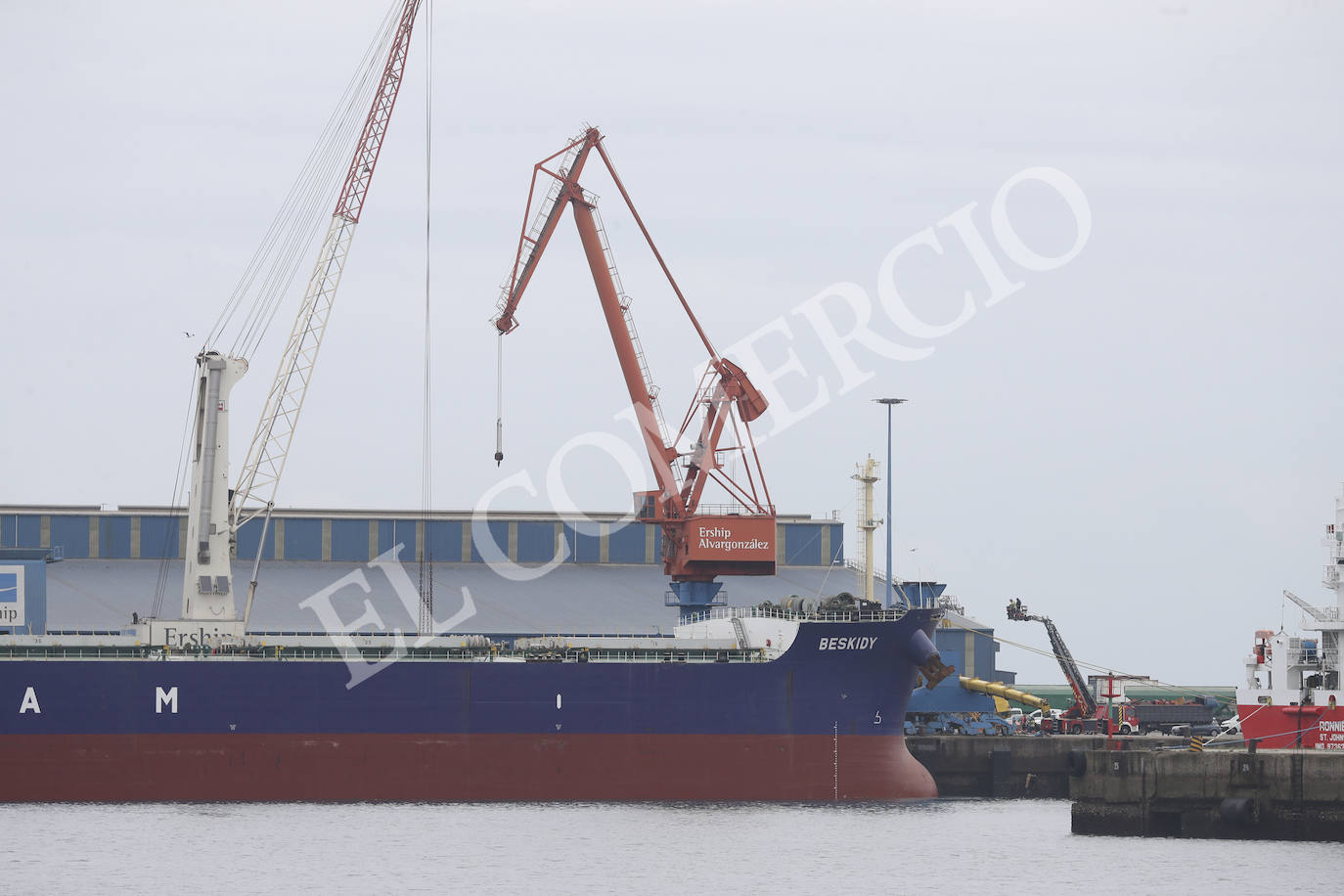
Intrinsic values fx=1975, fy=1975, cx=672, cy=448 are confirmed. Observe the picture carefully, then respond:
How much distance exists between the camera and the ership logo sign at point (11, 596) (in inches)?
2485

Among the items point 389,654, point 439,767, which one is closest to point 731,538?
point 389,654

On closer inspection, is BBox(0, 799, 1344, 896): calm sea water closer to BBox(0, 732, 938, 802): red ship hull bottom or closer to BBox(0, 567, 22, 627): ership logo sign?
BBox(0, 732, 938, 802): red ship hull bottom

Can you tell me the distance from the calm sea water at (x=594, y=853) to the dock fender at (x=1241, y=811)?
828 mm

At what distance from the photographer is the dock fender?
44.8 metres

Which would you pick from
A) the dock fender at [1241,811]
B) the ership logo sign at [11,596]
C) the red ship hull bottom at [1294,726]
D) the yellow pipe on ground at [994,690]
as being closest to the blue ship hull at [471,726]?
the ership logo sign at [11,596]

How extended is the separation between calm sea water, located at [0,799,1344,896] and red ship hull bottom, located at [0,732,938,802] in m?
0.92

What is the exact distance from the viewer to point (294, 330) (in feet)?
208

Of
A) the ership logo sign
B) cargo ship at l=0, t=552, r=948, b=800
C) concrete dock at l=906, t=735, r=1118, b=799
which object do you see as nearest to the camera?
cargo ship at l=0, t=552, r=948, b=800

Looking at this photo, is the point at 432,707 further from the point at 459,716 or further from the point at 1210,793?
the point at 1210,793

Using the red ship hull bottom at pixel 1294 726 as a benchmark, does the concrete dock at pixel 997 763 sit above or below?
below

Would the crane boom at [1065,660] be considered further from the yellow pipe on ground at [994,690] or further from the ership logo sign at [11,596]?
the ership logo sign at [11,596]

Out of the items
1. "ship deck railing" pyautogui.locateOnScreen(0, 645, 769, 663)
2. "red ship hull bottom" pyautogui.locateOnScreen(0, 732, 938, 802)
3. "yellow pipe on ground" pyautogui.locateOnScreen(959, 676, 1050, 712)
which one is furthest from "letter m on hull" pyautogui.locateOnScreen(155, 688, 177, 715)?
"yellow pipe on ground" pyautogui.locateOnScreen(959, 676, 1050, 712)

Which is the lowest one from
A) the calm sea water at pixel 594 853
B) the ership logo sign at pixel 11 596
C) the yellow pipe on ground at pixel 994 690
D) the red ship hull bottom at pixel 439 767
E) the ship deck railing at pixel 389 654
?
the calm sea water at pixel 594 853

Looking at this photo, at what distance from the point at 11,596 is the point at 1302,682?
3946 centimetres
